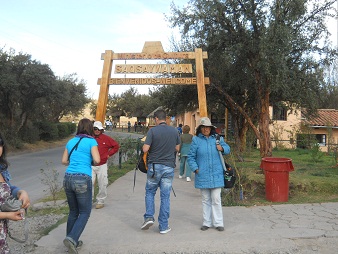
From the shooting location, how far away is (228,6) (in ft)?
33.3

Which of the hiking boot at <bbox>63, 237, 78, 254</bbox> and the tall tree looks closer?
the hiking boot at <bbox>63, 237, 78, 254</bbox>

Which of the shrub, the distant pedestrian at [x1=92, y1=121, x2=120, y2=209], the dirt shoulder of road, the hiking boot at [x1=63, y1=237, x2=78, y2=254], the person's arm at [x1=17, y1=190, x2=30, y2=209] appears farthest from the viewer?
the shrub

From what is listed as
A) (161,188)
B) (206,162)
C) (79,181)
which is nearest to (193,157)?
(206,162)

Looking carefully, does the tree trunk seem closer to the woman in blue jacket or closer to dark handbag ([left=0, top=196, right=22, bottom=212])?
the woman in blue jacket

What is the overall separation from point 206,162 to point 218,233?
104cm

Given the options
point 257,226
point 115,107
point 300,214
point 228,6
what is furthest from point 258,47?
point 115,107

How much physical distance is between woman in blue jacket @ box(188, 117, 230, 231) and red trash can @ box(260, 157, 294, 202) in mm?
2121

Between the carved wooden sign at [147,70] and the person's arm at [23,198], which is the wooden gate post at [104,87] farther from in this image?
the person's arm at [23,198]

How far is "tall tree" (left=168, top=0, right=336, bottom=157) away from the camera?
940 centimetres

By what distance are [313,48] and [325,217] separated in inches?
244

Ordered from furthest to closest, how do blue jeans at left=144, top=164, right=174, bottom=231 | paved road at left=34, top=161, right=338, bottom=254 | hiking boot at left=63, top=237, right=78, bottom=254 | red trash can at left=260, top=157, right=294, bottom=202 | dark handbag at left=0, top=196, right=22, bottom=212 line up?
1. red trash can at left=260, top=157, right=294, bottom=202
2. blue jeans at left=144, top=164, right=174, bottom=231
3. paved road at left=34, top=161, right=338, bottom=254
4. hiking boot at left=63, top=237, right=78, bottom=254
5. dark handbag at left=0, top=196, right=22, bottom=212

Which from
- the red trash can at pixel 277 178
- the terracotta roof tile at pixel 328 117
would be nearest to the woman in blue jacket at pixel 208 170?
the red trash can at pixel 277 178

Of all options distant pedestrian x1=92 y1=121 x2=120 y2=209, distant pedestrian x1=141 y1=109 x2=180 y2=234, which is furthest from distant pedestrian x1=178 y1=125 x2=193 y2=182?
distant pedestrian x1=141 y1=109 x2=180 y2=234

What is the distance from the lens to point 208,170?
17.7ft
